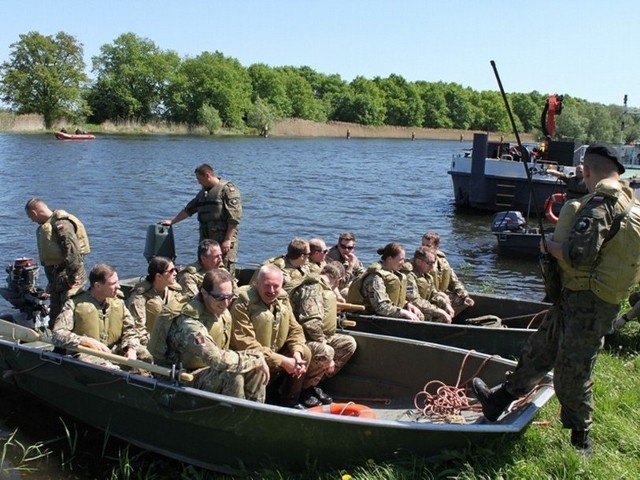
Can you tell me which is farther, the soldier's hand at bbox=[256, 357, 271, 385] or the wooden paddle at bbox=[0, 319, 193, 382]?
the soldier's hand at bbox=[256, 357, 271, 385]

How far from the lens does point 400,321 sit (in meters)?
7.75

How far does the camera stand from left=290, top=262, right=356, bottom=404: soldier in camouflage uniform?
21.2ft

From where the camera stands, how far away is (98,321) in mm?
6156

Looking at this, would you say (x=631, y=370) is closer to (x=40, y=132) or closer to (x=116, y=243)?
(x=116, y=243)

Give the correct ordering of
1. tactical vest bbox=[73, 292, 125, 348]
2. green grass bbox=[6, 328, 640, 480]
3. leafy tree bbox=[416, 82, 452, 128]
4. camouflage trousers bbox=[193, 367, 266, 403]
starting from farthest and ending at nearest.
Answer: leafy tree bbox=[416, 82, 452, 128], tactical vest bbox=[73, 292, 125, 348], camouflage trousers bbox=[193, 367, 266, 403], green grass bbox=[6, 328, 640, 480]

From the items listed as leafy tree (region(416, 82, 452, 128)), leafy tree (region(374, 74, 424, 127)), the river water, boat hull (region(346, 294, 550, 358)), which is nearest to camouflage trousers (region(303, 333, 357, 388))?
boat hull (region(346, 294, 550, 358))

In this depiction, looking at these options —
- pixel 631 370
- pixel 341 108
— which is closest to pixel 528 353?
pixel 631 370

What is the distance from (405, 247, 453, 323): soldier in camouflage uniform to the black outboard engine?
14.5 ft

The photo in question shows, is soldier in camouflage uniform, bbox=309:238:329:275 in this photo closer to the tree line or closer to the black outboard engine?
the black outboard engine

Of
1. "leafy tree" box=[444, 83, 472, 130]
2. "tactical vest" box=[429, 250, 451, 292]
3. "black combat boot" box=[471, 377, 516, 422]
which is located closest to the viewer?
"black combat boot" box=[471, 377, 516, 422]

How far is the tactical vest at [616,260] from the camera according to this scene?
14.2 ft

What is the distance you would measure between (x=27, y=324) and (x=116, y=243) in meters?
8.55

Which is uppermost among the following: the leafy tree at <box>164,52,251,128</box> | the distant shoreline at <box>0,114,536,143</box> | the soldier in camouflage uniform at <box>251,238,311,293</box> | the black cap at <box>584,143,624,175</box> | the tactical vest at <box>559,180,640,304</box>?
the leafy tree at <box>164,52,251,128</box>

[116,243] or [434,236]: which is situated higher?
[434,236]
